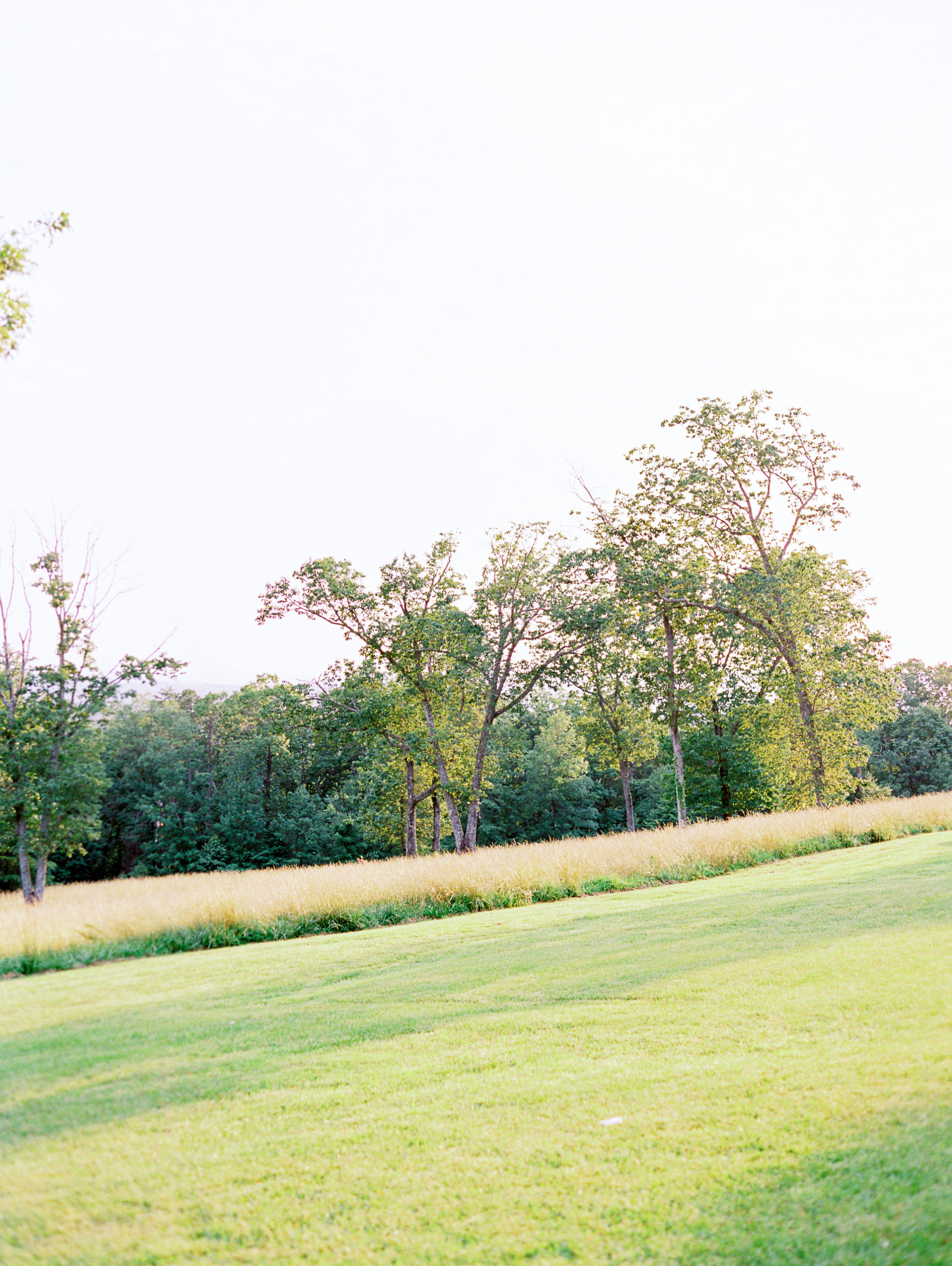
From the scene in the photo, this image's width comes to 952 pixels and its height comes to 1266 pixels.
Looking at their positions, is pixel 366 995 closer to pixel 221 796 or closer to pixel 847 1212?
pixel 847 1212

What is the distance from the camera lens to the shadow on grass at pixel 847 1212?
2.09m

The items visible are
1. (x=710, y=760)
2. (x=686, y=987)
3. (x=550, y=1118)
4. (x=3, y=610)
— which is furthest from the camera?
(x=710, y=760)

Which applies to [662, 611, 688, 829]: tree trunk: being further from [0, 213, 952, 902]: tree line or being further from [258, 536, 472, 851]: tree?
[258, 536, 472, 851]: tree

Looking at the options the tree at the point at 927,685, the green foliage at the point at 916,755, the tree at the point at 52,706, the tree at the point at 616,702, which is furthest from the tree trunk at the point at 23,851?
the tree at the point at 927,685

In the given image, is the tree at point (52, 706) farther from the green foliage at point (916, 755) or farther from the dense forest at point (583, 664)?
the green foliage at point (916, 755)

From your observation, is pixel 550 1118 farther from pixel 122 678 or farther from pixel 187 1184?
pixel 122 678

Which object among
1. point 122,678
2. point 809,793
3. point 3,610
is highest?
point 3,610

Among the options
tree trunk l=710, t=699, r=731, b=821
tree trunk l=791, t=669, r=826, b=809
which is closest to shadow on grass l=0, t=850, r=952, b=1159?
tree trunk l=791, t=669, r=826, b=809

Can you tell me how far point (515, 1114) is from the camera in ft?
10.6

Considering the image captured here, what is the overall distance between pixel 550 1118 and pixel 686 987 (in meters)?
2.19

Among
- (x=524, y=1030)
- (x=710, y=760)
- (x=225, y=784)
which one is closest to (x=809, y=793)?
(x=710, y=760)

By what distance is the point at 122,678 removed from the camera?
1880 centimetres

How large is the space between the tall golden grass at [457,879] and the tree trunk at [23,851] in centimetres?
481

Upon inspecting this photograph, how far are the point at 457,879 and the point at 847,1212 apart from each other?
10805mm
